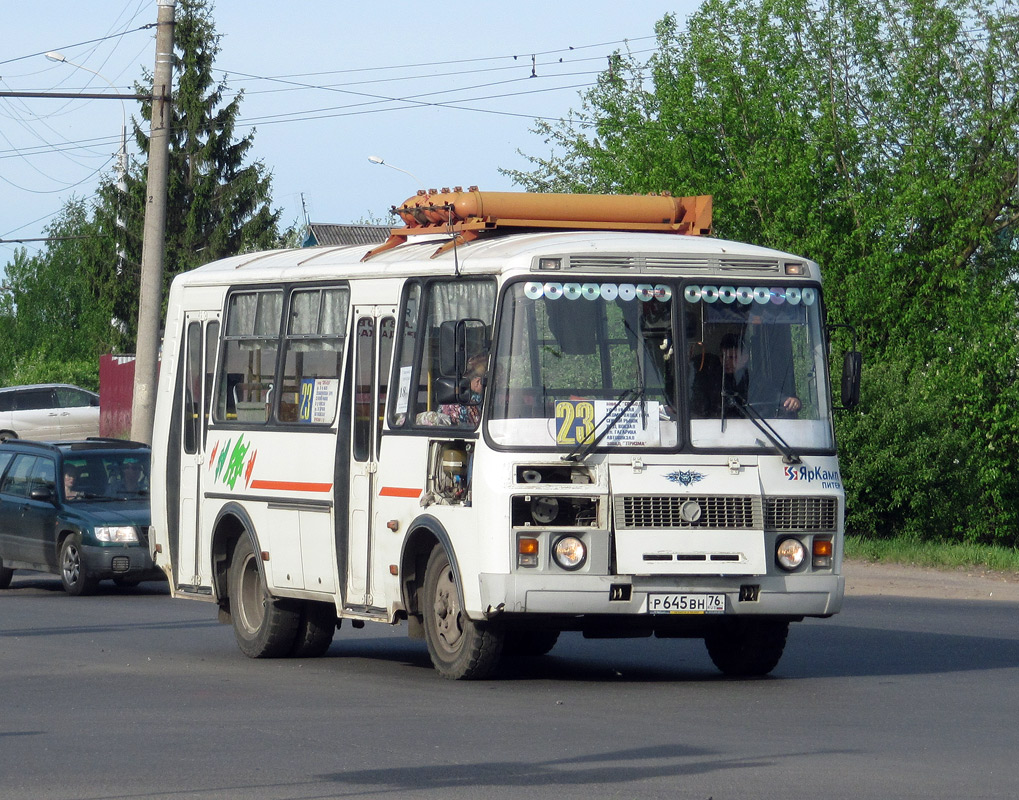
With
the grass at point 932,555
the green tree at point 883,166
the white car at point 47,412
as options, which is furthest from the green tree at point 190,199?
the grass at point 932,555

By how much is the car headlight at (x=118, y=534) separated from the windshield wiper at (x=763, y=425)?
10193mm

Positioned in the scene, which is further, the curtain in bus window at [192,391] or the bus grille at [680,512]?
the curtain in bus window at [192,391]

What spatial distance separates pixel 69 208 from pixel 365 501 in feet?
269

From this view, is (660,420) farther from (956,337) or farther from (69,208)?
(69,208)

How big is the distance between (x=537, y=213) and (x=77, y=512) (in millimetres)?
9608

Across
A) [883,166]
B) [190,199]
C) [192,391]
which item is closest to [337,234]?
[190,199]

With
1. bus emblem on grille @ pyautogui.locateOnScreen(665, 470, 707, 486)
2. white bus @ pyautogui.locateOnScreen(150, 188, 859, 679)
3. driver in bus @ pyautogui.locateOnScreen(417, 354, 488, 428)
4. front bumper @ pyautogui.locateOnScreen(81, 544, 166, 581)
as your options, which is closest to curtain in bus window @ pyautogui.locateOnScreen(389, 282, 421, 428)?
white bus @ pyautogui.locateOnScreen(150, 188, 859, 679)

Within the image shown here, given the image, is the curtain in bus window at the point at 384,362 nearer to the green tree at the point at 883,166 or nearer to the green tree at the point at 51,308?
the green tree at the point at 883,166

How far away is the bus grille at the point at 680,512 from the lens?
10.9m

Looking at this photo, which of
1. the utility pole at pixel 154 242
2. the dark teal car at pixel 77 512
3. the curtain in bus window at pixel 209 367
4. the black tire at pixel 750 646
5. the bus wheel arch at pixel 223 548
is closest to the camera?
the black tire at pixel 750 646

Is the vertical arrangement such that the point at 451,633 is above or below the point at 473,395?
below

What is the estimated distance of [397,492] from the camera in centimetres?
1178

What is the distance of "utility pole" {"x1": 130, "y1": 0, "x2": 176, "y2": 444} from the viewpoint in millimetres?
25156

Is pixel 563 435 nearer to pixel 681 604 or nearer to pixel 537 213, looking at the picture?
pixel 681 604
